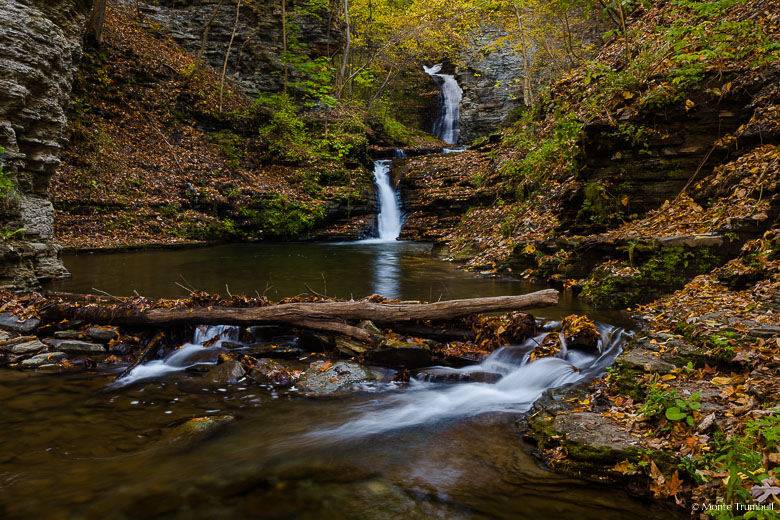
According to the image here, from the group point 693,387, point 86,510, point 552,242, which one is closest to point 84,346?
point 86,510

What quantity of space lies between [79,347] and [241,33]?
22172mm

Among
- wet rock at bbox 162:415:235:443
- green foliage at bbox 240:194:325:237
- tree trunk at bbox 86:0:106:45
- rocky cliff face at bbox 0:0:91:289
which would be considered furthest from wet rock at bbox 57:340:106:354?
tree trunk at bbox 86:0:106:45

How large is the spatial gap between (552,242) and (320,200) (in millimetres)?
11816

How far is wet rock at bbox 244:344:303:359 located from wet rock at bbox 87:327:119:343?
183 cm

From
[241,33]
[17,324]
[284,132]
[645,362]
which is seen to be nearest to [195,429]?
[17,324]

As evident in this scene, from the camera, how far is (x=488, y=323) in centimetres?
566

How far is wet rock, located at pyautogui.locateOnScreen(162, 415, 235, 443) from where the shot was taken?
3.53m

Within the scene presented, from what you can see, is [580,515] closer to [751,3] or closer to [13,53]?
[13,53]

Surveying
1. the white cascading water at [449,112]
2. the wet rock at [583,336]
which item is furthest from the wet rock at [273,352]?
the white cascading water at [449,112]

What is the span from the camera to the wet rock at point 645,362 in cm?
360

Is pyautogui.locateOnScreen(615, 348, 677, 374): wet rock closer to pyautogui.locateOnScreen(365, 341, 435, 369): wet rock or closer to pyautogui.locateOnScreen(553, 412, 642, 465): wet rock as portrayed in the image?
pyautogui.locateOnScreen(553, 412, 642, 465): wet rock

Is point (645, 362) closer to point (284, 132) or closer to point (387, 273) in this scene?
point (387, 273)

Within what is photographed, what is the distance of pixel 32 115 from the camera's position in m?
7.03

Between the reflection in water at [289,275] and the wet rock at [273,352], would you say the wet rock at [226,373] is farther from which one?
the reflection in water at [289,275]
